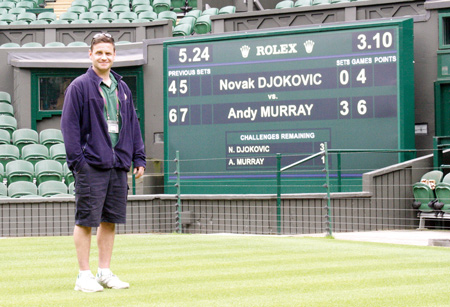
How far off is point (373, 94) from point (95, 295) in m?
9.27

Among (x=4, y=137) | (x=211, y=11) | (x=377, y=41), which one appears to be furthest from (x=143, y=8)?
(x=377, y=41)

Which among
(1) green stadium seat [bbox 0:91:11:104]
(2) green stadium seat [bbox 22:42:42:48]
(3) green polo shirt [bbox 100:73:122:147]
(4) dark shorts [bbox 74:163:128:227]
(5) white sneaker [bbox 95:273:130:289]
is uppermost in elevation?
(2) green stadium seat [bbox 22:42:42:48]

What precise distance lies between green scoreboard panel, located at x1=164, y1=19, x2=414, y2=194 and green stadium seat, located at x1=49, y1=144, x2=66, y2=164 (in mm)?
2158

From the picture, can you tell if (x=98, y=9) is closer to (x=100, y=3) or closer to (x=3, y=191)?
(x=100, y=3)

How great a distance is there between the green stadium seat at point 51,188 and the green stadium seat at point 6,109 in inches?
161

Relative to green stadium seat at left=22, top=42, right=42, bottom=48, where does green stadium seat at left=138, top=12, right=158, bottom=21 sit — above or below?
above

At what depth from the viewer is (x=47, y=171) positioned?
15.2m

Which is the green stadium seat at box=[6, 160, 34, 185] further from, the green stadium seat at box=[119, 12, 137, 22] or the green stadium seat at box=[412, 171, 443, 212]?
the green stadium seat at box=[119, 12, 137, 22]

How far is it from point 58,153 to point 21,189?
1.77 m

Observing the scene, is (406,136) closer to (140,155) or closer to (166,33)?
(166,33)

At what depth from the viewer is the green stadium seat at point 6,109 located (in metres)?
18.1

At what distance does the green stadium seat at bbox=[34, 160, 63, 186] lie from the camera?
49.8 feet

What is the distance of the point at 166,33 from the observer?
18.9 m

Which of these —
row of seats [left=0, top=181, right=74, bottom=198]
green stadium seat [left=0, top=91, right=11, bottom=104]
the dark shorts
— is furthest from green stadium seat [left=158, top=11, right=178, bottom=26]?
the dark shorts
